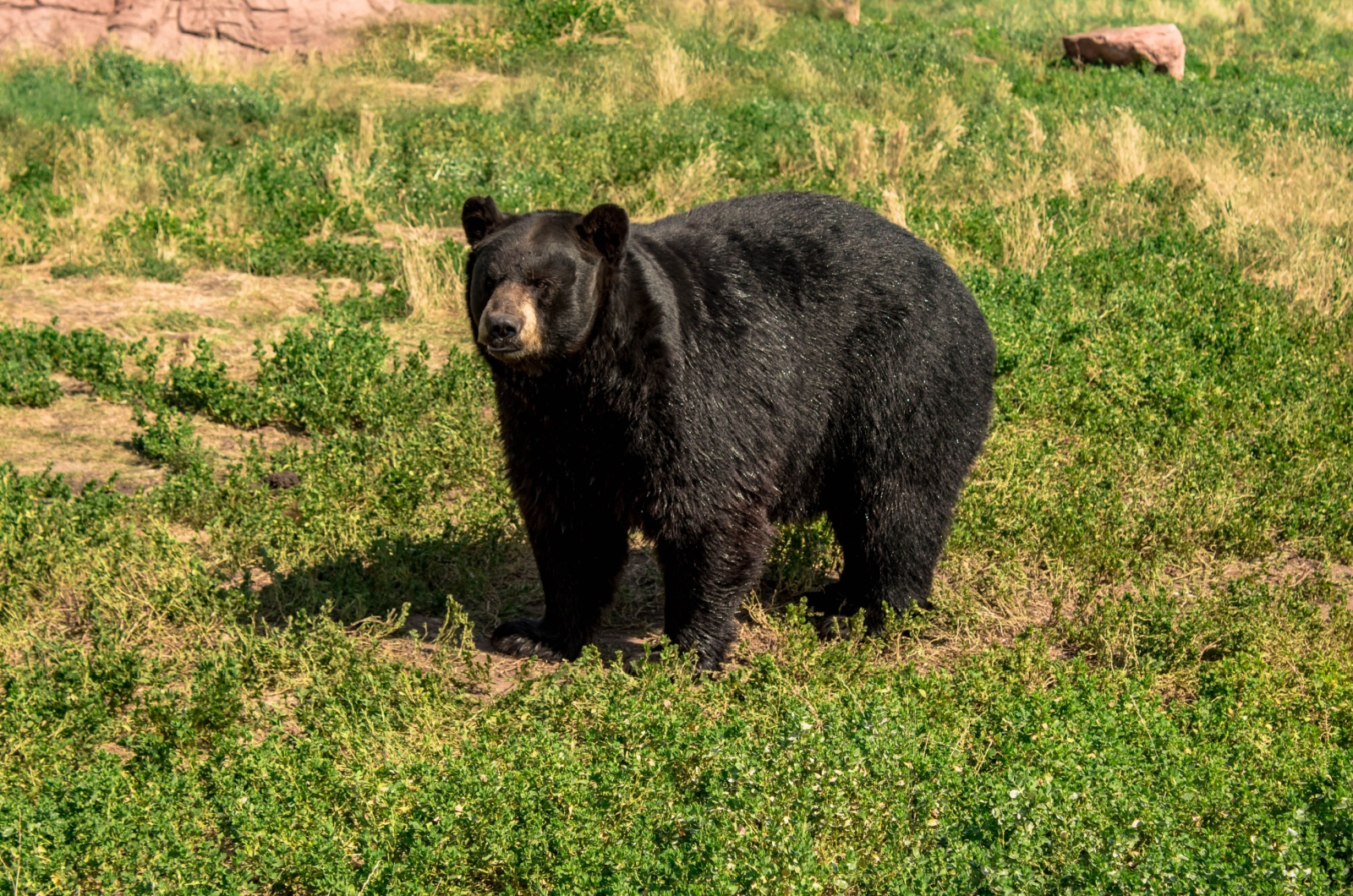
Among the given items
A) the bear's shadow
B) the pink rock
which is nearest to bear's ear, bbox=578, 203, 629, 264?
the bear's shadow

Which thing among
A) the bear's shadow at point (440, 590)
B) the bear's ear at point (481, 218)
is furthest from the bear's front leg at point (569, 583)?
the bear's ear at point (481, 218)

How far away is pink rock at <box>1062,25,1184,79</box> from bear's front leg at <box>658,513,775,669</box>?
47.4 ft

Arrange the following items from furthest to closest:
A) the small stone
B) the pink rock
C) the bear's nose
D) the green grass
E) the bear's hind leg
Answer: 1. the pink rock
2. the small stone
3. the bear's hind leg
4. the bear's nose
5. the green grass

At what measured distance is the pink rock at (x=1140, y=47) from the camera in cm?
1717

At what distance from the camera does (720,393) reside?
4.98 metres

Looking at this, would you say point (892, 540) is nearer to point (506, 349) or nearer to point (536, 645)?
point (536, 645)

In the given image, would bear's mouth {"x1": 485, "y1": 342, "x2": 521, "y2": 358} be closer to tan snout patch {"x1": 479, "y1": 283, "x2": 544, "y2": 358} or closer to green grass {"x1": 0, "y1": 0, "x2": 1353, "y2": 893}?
tan snout patch {"x1": 479, "y1": 283, "x2": 544, "y2": 358}

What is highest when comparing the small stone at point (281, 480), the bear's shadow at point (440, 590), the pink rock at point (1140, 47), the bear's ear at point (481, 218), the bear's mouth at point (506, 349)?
the pink rock at point (1140, 47)

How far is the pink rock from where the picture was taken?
17172 mm

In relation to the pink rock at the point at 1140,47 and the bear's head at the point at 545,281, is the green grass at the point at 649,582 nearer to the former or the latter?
the bear's head at the point at 545,281

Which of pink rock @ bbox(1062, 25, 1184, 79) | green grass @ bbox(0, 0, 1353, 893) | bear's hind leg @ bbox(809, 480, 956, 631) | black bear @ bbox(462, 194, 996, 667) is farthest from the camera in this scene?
pink rock @ bbox(1062, 25, 1184, 79)

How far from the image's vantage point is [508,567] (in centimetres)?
617

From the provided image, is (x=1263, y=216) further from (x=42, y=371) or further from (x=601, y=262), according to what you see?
(x=42, y=371)

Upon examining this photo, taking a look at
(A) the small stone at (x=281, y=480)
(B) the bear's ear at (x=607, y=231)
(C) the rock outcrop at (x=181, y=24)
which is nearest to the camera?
(B) the bear's ear at (x=607, y=231)
